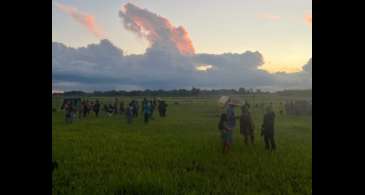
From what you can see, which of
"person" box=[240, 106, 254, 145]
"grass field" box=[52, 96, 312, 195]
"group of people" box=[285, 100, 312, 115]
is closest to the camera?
"grass field" box=[52, 96, 312, 195]

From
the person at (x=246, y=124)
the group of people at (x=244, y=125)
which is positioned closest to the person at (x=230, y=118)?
the group of people at (x=244, y=125)

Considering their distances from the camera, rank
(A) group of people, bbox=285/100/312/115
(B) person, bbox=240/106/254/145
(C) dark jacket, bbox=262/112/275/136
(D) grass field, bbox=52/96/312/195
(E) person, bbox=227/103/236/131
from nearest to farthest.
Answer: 1. (D) grass field, bbox=52/96/312/195
2. (E) person, bbox=227/103/236/131
3. (C) dark jacket, bbox=262/112/275/136
4. (B) person, bbox=240/106/254/145
5. (A) group of people, bbox=285/100/312/115

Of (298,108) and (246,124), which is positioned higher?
(246,124)

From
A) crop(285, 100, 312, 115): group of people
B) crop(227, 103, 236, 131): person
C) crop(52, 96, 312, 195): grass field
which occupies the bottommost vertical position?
crop(52, 96, 312, 195): grass field

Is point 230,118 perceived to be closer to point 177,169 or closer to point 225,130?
point 225,130

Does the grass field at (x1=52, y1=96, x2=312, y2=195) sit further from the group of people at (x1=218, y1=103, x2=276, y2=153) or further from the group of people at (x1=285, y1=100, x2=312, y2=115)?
the group of people at (x1=285, y1=100, x2=312, y2=115)

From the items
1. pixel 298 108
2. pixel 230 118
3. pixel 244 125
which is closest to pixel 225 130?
pixel 230 118

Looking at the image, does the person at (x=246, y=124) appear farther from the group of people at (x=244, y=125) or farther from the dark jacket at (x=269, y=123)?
the dark jacket at (x=269, y=123)

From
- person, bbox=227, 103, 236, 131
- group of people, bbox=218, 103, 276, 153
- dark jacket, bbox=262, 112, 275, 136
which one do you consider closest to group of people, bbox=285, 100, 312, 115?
group of people, bbox=218, 103, 276, 153

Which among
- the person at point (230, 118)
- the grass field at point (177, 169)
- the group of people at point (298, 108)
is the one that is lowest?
the grass field at point (177, 169)
